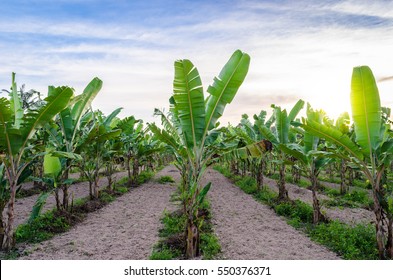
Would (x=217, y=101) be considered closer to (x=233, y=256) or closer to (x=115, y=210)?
(x=233, y=256)

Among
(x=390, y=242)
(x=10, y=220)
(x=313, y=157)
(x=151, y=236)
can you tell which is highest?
(x=313, y=157)

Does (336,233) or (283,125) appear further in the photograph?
(283,125)

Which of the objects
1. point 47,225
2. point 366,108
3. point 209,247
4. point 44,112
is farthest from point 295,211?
point 44,112

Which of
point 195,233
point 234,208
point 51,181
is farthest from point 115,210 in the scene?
point 195,233

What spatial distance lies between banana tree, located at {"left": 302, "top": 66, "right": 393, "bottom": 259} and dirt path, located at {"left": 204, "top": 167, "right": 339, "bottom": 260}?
1.24 meters

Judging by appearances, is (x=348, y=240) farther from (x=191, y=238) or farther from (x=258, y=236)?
(x=191, y=238)

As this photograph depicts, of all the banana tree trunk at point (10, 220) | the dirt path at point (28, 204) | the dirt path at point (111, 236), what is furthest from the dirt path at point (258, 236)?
the dirt path at point (28, 204)

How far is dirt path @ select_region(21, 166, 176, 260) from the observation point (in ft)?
20.6

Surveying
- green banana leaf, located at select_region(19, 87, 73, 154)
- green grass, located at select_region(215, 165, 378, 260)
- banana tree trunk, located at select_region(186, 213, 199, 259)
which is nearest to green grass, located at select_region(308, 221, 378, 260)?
green grass, located at select_region(215, 165, 378, 260)

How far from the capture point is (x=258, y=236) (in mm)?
7492

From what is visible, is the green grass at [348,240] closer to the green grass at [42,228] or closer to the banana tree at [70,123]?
the green grass at [42,228]

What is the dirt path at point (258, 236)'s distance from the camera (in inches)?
247

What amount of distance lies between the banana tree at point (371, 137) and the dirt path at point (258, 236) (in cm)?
124

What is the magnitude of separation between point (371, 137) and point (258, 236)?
136 inches
